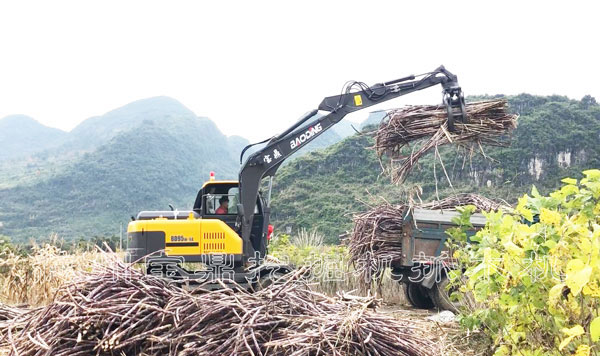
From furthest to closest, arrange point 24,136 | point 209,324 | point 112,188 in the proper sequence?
1. point 24,136
2. point 112,188
3. point 209,324

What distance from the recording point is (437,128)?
7.70 metres

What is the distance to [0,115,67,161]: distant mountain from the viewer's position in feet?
391

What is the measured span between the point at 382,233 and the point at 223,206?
8.86ft

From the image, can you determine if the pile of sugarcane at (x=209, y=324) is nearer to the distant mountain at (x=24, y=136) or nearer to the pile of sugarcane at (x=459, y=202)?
the pile of sugarcane at (x=459, y=202)

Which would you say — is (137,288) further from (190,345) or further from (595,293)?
(595,293)

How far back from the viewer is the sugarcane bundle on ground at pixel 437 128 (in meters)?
7.65

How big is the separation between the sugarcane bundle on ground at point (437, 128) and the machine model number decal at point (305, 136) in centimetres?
107

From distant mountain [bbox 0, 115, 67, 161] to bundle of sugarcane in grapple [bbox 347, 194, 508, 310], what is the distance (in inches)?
4716

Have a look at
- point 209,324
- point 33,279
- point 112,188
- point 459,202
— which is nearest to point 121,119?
point 112,188

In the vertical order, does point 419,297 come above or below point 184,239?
below

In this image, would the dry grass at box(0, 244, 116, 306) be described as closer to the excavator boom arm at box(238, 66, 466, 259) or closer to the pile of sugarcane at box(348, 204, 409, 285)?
the excavator boom arm at box(238, 66, 466, 259)

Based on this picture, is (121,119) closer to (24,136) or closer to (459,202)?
(24,136)

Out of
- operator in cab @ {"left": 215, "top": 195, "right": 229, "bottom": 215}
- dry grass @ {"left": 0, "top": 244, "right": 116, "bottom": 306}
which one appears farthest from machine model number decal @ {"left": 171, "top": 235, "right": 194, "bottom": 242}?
dry grass @ {"left": 0, "top": 244, "right": 116, "bottom": 306}

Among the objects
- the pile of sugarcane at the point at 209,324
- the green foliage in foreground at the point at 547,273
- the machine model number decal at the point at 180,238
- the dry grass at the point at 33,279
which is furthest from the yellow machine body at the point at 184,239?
the green foliage in foreground at the point at 547,273
